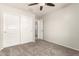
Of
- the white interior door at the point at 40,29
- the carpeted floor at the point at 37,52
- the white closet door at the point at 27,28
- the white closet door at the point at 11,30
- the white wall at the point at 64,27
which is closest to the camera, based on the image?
the carpeted floor at the point at 37,52

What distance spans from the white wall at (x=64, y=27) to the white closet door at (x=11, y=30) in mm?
1878

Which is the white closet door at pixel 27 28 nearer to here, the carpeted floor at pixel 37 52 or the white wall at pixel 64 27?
the carpeted floor at pixel 37 52

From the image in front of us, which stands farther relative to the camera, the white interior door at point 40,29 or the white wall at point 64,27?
the white interior door at point 40,29

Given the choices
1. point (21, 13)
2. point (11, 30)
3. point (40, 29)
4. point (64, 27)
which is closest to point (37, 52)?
point (11, 30)

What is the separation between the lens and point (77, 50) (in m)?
2.75

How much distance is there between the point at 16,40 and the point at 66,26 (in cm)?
247

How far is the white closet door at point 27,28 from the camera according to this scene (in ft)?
12.1

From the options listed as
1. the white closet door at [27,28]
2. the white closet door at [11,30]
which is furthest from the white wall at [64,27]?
the white closet door at [11,30]

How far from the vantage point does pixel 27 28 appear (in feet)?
12.8

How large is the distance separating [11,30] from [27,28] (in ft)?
3.12

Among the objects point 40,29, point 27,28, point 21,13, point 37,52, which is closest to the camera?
point 37,52

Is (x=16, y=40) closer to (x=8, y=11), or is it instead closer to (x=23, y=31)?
(x=23, y=31)

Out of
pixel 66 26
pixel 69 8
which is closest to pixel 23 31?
pixel 66 26

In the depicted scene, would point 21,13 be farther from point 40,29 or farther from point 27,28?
point 40,29
